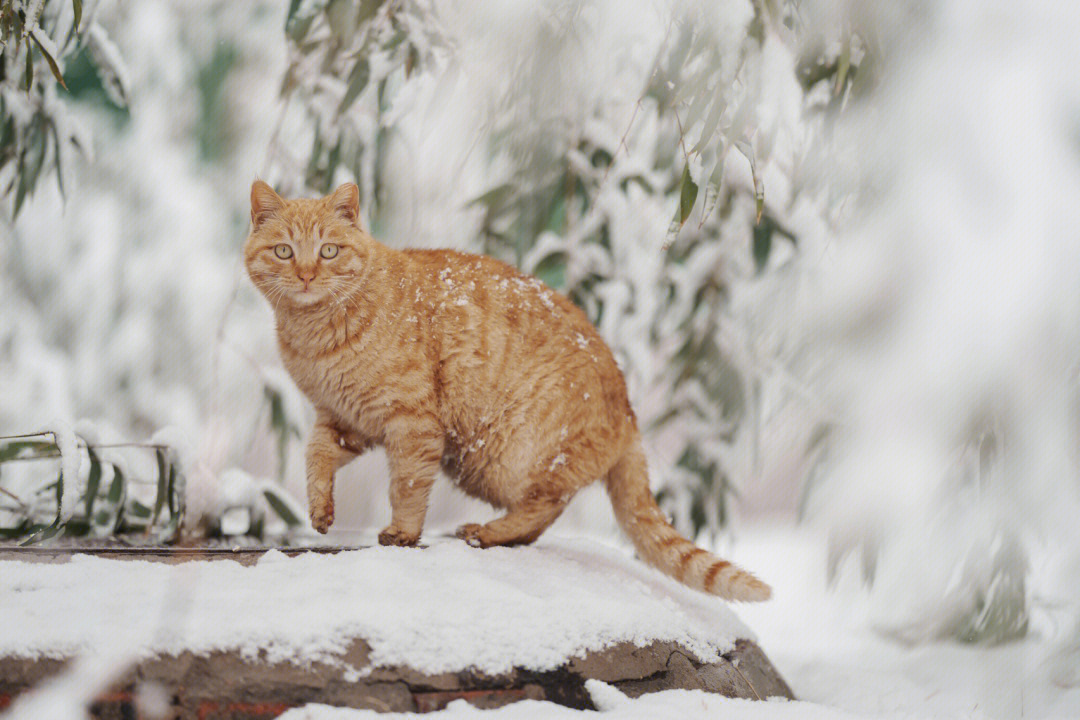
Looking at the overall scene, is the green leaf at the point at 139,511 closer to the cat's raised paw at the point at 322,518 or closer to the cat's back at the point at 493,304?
the cat's raised paw at the point at 322,518

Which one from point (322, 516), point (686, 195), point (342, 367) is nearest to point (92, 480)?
point (322, 516)

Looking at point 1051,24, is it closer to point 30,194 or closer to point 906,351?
point 906,351

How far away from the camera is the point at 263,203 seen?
6.86ft

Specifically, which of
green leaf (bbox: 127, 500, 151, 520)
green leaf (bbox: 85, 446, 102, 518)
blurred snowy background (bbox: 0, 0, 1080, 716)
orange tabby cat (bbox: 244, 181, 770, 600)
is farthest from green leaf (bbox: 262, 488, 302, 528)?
orange tabby cat (bbox: 244, 181, 770, 600)

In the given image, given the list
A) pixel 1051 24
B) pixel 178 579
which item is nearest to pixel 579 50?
pixel 1051 24

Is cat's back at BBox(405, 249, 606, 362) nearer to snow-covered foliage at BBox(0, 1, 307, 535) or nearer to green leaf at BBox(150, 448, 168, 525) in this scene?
green leaf at BBox(150, 448, 168, 525)

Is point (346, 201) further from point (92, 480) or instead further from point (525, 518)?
point (92, 480)

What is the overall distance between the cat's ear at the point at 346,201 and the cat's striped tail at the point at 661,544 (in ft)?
2.52

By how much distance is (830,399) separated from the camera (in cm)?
A: 279

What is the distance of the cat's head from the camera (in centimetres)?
202

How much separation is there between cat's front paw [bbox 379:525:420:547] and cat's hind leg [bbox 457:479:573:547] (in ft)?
0.40

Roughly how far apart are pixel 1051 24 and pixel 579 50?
48.6 inches

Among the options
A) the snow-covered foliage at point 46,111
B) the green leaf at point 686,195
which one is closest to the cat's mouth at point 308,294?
the green leaf at point 686,195

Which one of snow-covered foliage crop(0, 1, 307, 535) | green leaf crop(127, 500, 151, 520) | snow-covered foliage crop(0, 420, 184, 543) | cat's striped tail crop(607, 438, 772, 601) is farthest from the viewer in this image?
snow-covered foliage crop(0, 1, 307, 535)
